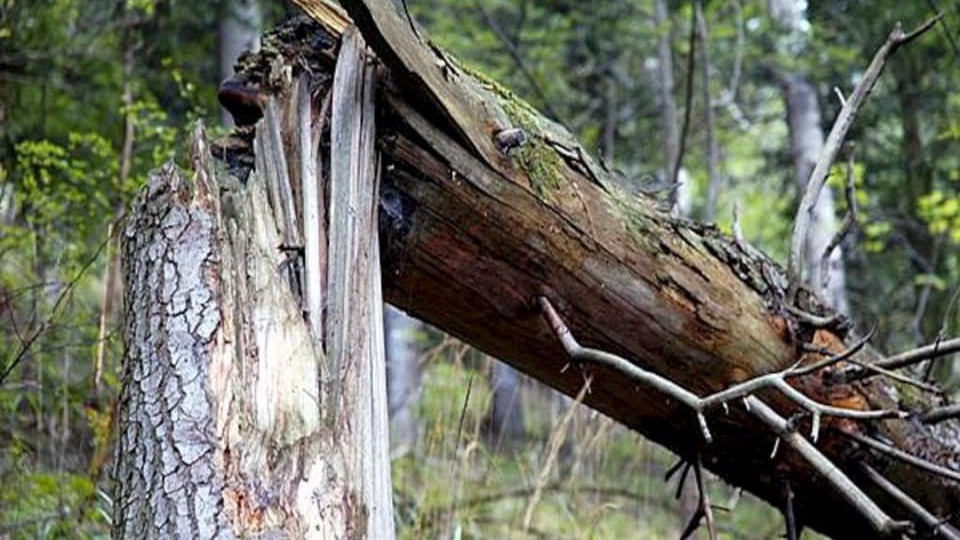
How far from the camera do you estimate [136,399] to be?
158 centimetres

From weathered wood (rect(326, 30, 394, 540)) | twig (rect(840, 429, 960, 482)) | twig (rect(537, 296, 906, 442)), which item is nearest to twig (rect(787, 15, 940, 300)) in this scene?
twig (rect(840, 429, 960, 482))

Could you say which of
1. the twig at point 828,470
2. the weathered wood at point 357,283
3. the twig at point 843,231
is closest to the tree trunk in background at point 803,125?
the twig at point 843,231

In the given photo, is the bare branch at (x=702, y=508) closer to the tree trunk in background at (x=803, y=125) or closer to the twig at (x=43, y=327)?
the twig at (x=43, y=327)

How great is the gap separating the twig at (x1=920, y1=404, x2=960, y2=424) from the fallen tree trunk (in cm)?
6

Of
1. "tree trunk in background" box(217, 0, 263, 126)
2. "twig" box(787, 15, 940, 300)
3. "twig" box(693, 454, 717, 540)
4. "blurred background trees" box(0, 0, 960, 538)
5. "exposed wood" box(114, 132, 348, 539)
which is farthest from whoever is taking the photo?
"tree trunk in background" box(217, 0, 263, 126)

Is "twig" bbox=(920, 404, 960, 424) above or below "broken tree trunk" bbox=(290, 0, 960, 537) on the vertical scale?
below

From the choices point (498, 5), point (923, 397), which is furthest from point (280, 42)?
point (498, 5)

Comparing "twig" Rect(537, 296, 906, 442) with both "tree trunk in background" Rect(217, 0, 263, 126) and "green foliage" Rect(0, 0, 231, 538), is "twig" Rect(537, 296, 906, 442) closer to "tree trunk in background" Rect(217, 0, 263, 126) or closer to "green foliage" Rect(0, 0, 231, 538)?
"green foliage" Rect(0, 0, 231, 538)

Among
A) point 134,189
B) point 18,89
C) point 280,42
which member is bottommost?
point 280,42

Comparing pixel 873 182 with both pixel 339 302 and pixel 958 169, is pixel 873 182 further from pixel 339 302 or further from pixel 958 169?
pixel 339 302

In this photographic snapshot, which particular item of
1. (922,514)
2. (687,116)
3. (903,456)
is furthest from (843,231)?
(687,116)

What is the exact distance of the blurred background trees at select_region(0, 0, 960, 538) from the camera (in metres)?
3.06

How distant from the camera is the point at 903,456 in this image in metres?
A: 2.15

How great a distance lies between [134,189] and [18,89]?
1377 millimetres
